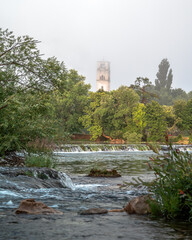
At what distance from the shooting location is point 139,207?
817cm

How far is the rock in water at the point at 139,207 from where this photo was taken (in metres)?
8.03

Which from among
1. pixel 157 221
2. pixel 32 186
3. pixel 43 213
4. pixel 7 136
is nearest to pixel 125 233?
pixel 157 221

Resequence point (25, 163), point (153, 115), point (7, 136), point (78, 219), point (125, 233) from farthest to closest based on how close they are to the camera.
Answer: point (153, 115)
point (25, 163)
point (7, 136)
point (78, 219)
point (125, 233)

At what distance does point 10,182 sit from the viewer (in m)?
12.5

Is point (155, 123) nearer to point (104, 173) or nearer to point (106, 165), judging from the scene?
point (106, 165)

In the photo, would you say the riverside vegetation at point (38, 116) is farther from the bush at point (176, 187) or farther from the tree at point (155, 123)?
the tree at point (155, 123)

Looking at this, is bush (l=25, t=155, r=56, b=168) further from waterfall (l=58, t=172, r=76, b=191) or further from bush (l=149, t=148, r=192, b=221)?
bush (l=149, t=148, r=192, b=221)

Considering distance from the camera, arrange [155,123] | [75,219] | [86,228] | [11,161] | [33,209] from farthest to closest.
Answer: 1. [155,123]
2. [11,161]
3. [33,209]
4. [75,219]
5. [86,228]

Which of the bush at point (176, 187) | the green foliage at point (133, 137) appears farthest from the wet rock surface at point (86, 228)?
the green foliage at point (133, 137)

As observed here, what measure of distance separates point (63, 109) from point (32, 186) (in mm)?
50720

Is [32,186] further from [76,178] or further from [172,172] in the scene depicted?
[172,172]

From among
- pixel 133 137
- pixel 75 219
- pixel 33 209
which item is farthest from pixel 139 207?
pixel 133 137

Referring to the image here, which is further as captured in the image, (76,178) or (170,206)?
(76,178)

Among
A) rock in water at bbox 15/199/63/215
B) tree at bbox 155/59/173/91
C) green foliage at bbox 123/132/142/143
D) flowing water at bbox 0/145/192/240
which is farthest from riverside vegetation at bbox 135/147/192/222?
tree at bbox 155/59/173/91
